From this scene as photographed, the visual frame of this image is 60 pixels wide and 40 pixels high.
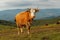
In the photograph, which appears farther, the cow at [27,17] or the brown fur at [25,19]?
the brown fur at [25,19]

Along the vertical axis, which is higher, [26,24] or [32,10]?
[32,10]

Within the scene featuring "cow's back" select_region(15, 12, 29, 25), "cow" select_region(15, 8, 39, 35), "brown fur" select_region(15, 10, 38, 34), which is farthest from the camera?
"cow's back" select_region(15, 12, 29, 25)

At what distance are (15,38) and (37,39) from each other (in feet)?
8.81

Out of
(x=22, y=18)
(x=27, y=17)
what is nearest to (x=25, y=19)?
(x=27, y=17)

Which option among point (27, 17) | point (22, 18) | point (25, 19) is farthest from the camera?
point (22, 18)

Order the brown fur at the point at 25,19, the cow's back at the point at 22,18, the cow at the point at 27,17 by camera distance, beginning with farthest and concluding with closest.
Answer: the cow's back at the point at 22,18
the brown fur at the point at 25,19
the cow at the point at 27,17

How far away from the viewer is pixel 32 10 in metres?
28.0

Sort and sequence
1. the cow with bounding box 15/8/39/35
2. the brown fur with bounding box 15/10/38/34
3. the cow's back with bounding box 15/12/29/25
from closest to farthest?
the cow with bounding box 15/8/39/35
the brown fur with bounding box 15/10/38/34
the cow's back with bounding box 15/12/29/25

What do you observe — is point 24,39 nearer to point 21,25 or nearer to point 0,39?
point 0,39

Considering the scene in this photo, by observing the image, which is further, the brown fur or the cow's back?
the cow's back

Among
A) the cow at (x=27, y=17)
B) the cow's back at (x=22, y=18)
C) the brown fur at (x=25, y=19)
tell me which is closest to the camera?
the cow at (x=27, y=17)

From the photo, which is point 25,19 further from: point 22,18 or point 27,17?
point 22,18

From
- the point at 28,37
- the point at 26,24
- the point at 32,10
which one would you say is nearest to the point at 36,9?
the point at 32,10

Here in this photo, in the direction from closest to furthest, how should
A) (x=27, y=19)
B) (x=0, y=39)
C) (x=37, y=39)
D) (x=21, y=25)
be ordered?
(x=37, y=39), (x=0, y=39), (x=27, y=19), (x=21, y=25)
